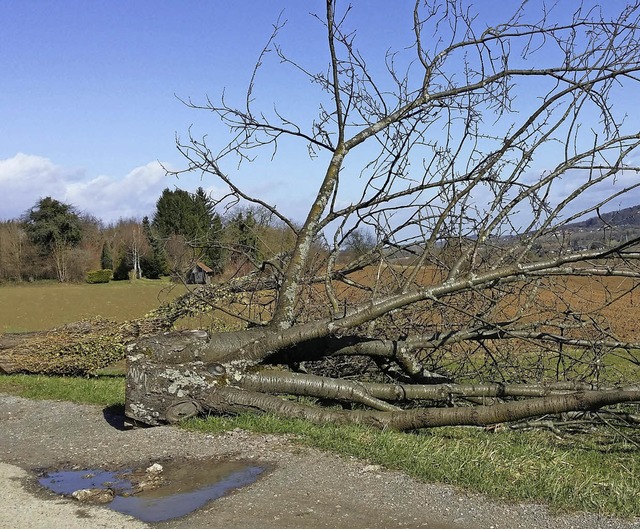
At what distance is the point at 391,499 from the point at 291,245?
4520 millimetres

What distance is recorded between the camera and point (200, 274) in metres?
9.43

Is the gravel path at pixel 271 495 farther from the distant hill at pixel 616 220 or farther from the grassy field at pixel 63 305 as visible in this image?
the grassy field at pixel 63 305

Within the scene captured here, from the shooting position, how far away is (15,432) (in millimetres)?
7305

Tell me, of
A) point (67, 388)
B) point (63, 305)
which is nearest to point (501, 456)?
point (67, 388)

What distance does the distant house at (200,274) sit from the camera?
9.23m

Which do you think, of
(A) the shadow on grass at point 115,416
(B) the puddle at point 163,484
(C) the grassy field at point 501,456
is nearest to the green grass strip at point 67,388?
(C) the grassy field at point 501,456

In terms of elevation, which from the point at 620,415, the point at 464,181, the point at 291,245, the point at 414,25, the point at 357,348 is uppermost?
the point at 414,25

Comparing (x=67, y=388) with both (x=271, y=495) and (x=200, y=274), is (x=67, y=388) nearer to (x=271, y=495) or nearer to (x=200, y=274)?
(x=200, y=274)

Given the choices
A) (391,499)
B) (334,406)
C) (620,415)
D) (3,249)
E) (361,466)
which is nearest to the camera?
(391,499)

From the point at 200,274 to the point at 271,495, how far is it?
16.6ft

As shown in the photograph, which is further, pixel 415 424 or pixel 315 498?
pixel 415 424

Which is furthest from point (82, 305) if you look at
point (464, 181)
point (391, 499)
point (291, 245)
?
point (391, 499)

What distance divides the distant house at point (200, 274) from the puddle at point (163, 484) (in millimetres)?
3746

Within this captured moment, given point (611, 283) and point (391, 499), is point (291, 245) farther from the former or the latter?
point (611, 283)
